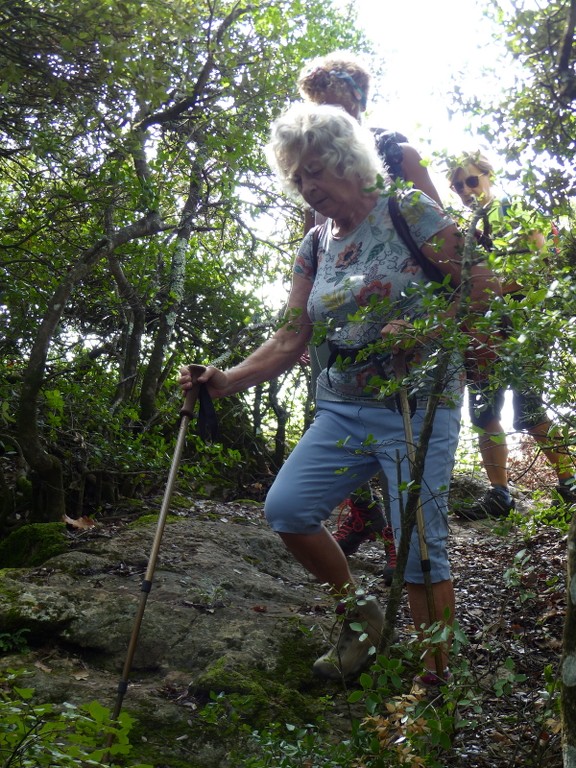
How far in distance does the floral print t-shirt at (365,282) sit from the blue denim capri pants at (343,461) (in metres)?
0.08

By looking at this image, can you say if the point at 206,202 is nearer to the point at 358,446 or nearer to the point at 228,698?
the point at 358,446

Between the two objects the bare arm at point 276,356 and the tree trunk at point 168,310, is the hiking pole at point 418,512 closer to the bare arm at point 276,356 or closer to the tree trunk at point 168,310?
the bare arm at point 276,356

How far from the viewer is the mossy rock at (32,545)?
15.4 feet

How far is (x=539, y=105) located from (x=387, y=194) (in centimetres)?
56

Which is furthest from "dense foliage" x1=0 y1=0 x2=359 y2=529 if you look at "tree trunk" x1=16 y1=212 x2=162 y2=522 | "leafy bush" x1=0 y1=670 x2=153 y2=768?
"leafy bush" x1=0 y1=670 x2=153 y2=768

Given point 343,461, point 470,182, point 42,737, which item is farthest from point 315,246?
point 42,737

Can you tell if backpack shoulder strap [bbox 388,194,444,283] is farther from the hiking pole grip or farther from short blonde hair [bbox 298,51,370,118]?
short blonde hair [bbox 298,51,370,118]

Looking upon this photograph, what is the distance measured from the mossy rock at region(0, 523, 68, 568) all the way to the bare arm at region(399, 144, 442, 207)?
2.88m

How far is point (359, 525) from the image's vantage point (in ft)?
16.4

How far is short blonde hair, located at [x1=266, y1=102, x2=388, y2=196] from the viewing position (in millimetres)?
3422

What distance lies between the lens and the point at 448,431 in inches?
125

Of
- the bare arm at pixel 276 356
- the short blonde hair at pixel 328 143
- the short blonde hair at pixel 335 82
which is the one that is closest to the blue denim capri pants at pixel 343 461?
the bare arm at pixel 276 356

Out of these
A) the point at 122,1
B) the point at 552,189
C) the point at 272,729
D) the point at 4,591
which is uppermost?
the point at 122,1

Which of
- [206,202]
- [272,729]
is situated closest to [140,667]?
[272,729]
